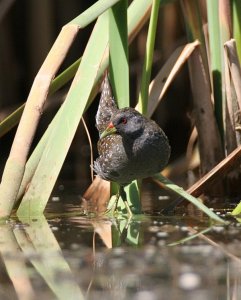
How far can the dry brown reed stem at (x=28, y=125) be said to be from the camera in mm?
4285

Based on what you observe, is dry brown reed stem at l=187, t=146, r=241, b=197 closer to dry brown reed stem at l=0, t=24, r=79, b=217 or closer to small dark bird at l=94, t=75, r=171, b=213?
small dark bird at l=94, t=75, r=171, b=213

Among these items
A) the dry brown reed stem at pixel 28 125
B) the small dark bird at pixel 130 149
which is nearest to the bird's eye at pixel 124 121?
the small dark bird at pixel 130 149

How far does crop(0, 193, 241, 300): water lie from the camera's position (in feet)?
9.80

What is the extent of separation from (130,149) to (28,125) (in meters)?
0.65

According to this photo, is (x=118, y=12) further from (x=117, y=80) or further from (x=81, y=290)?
(x=81, y=290)

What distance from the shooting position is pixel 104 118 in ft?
16.7

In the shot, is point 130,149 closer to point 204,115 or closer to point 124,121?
point 124,121

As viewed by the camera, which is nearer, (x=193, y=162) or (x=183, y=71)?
(x=193, y=162)

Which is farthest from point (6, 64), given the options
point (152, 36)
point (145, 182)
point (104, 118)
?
point (152, 36)

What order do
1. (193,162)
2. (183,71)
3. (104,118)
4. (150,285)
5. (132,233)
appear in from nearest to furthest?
(150,285), (132,233), (104,118), (193,162), (183,71)

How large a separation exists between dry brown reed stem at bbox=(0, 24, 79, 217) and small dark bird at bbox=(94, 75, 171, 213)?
14.4 inches

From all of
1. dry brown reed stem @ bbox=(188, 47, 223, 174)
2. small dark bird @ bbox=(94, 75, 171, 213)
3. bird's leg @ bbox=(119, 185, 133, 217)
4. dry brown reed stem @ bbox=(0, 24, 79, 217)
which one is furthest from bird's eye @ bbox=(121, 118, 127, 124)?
dry brown reed stem @ bbox=(188, 47, 223, 174)

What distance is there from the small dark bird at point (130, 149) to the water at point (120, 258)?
0.25 meters

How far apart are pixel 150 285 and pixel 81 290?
0.80 ft
